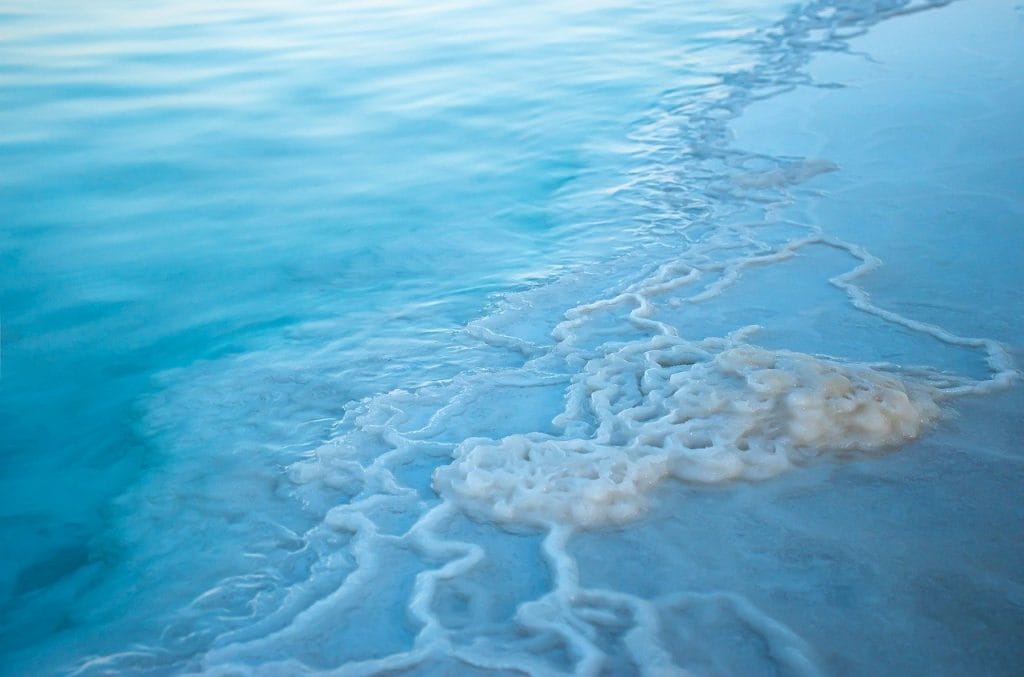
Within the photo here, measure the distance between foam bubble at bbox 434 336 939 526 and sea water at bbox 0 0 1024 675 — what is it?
1 centimetres

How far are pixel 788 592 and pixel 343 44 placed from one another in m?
9.33

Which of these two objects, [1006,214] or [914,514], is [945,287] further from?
[914,514]

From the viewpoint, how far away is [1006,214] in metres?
4.87

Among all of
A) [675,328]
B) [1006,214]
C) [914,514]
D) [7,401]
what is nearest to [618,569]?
[914,514]

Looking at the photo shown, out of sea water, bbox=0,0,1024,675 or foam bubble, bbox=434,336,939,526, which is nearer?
sea water, bbox=0,0,1024,675

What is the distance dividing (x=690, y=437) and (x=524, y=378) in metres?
0.89

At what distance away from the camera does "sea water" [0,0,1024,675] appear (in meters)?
2.63

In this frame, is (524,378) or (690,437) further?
(524,378)

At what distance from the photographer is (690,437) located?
3309mm

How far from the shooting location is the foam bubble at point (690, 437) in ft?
10.1

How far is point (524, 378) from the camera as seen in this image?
3.95m

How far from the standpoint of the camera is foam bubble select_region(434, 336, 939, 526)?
3.07 m

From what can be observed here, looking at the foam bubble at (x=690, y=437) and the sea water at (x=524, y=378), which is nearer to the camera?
the sea water at (x=524, y=378)

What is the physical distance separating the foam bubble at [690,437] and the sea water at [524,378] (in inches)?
0.5
